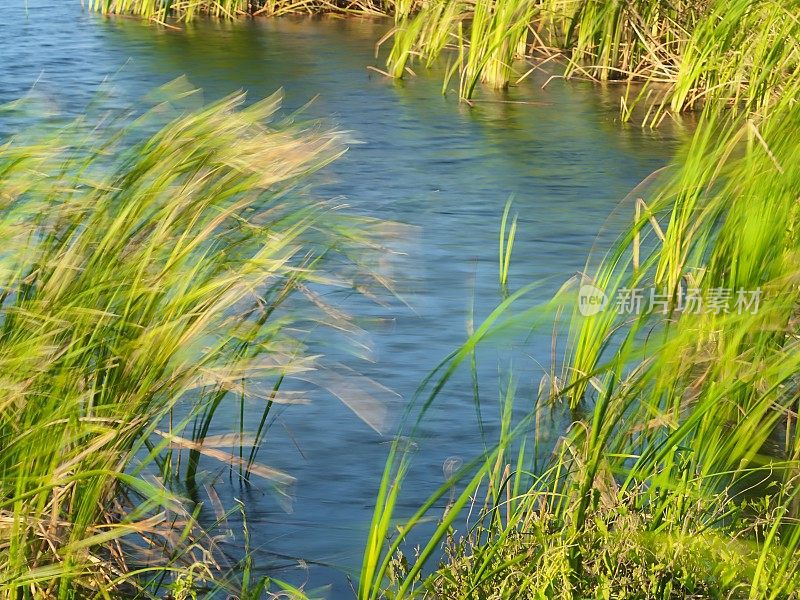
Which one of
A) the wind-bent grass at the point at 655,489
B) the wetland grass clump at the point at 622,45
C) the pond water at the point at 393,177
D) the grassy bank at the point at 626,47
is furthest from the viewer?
the wetland grass clump at the point at 622,45

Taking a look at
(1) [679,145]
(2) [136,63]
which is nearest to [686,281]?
(1) [679,145]

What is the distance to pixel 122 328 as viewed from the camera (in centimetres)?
275

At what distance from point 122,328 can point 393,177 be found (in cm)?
405

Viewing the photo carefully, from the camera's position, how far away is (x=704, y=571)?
101 inches

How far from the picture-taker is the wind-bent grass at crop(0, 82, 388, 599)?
2.54 meters

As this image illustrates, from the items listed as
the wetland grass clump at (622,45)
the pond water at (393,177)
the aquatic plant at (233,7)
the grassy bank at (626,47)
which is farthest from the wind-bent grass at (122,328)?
the aquatic plant at (233,7)

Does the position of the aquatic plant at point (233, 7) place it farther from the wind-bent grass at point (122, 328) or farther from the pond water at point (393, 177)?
the wind-bent grass at point (122, 328)

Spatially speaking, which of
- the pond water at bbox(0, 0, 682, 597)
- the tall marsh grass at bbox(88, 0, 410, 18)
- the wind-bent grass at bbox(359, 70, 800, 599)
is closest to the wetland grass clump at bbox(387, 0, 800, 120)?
the pond water at bbox(0, 0, 682, 597)

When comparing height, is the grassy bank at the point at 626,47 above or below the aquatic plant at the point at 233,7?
above

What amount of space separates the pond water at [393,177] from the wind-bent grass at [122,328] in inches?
16.3

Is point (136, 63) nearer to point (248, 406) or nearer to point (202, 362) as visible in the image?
point (248, 406)

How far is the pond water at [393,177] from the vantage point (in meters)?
3.60

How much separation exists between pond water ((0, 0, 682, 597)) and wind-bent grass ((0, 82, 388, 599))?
16.3 inches

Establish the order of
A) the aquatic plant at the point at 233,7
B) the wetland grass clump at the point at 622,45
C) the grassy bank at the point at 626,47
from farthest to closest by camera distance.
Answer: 1. the aquatic plant at the point at 233,7
2. the wetland grass clump at the point at 622,45
3. the grassy bank at the point at 626,47
